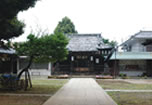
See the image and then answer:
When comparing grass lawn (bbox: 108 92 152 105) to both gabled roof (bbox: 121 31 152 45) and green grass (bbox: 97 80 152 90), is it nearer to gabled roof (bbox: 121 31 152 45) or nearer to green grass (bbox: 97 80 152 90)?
green grass (bbox: 97 80 152 90)

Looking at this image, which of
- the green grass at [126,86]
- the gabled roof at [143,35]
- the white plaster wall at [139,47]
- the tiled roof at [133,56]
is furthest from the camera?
the white plaster wall at [139,47]

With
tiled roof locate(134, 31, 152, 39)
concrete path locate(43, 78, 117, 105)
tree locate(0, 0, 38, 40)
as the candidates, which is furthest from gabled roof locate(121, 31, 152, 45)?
tree locate(0, 0, 38, 40)

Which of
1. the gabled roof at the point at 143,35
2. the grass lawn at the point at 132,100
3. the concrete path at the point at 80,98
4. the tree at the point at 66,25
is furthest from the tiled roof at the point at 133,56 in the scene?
the tree at the point at 66,25

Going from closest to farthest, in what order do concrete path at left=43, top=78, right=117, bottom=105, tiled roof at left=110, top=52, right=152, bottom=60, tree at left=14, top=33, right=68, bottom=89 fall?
concrete path at left=43, top=78, right=117, bottom=105, tree at left=14, top=33, right=68, bottom=89, tiled roof at left=110, top=52, right=152, bottom=60

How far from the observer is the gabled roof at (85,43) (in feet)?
90.8

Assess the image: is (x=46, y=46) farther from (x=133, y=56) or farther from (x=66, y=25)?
(x=66, y=25)

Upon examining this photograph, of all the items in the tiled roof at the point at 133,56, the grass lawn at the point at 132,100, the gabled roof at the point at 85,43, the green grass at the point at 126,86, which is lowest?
the green grass at the point at 126,86

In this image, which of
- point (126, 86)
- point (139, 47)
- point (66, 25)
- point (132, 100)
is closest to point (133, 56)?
point (139, 47)

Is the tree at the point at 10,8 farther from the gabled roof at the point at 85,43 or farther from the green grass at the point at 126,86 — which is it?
the gabled roof at the point at 85,43

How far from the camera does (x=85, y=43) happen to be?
96.4ft

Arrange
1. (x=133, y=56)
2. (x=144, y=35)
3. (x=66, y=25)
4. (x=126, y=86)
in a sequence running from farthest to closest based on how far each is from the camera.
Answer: (x=66, y=25), (x=144, y=35), (x=133, y=56), (x=126, y=86)

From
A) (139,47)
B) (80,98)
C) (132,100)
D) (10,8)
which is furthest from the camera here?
A: (139,47)

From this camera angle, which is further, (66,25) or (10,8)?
(66,25)

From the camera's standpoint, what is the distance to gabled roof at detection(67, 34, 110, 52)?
27672 mm
